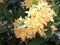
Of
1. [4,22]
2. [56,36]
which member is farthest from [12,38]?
[56,36]

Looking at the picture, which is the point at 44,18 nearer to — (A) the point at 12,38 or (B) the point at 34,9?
(B) the point at 34,9

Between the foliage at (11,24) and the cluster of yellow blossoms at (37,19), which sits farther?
the foliage at (11,24)

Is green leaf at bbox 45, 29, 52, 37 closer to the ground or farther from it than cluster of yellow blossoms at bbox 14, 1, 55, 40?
closer to the ground

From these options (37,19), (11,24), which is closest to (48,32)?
(37,19)

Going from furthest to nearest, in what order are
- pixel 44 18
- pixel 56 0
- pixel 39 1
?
pixel 56 0 < pixel 39 1 < pixel 44 18

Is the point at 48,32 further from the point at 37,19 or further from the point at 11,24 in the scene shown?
the point at 11,24

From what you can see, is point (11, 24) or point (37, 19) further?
point (11, 24)

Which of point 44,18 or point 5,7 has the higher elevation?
point 5,7

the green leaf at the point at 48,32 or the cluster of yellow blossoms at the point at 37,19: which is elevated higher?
the cluster of yellow blossoms at the point at 37,19

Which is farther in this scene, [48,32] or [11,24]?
[11,24]

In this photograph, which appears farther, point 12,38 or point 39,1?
point 12,38

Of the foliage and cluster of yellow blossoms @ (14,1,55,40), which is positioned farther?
the foliage
